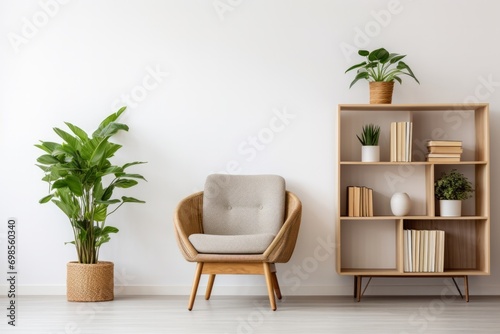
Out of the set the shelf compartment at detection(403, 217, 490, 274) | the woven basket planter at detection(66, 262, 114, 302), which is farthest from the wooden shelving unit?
the woven basket planter at detection(66, 262, 114, 302)

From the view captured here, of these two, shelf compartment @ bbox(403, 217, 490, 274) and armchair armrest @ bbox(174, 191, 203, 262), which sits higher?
armchair armrest @ bbox(174, 191, 203, 262)

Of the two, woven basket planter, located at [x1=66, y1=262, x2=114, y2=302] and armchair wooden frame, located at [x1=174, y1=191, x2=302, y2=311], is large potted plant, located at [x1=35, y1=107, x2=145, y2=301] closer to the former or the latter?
woven basket planter, located at [x1=66, y1=262, x2=114, y2=302]

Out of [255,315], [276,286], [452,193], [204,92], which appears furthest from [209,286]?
[452,193]

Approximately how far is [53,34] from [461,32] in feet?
9.41

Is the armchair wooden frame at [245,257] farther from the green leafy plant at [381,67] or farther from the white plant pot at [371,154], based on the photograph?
the green leafy plant at [381,67]

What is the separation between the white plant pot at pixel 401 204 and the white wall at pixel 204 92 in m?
0.45

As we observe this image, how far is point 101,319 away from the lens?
4.26 m

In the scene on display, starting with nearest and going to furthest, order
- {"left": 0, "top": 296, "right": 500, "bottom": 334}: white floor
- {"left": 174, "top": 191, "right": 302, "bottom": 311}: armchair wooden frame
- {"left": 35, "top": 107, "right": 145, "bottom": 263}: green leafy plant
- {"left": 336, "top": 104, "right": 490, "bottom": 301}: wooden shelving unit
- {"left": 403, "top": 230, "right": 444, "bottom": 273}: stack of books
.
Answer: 1. {"left": 0, "top": 296, "right": 500, "bottom": 334}: white floor
2. {"left": 174, "top": 191, "right": 302, "bottom": 311}: armchair wooden frame
3. {"left": 35, "top": 107, "right": 145, "bottom": 263}: green leafy plant
4. {"left": 403, "top": 230, "right": 444, "bottom": 273}: stack of books
5. {"left": 336, "top": 104, "right": 490, "bottom": 301}: wooden shelving unit

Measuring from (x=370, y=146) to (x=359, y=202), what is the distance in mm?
381

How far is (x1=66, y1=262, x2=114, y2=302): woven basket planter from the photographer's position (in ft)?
16.0

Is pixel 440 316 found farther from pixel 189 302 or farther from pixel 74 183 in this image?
pixel 74 183

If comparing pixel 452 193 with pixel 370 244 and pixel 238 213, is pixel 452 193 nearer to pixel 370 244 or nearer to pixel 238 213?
pixel 370 244

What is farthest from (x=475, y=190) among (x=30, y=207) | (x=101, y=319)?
(x=30, y=207)

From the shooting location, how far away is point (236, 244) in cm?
454
